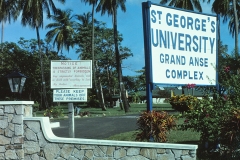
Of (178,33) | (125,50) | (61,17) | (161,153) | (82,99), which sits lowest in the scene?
(161,153)

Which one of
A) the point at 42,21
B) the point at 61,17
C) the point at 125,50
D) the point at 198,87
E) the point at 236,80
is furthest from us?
the point at 61,17

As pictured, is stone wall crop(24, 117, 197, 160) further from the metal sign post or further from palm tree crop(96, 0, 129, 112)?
palm tree crop(96, 0, 129, 112)

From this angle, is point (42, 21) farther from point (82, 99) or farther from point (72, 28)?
point (82, 99)

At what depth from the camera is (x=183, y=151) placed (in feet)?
26.2

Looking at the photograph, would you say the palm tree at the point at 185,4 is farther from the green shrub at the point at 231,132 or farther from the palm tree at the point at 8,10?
the green shrub at the point at 231,132

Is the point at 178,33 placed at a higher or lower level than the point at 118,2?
lower

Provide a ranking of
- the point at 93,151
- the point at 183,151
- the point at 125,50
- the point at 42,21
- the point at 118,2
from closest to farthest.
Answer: the point at 183,151
the point at 93,151
the point at 118,2
the point at 42,21
the point at 125,50

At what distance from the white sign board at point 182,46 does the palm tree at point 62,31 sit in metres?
45.9

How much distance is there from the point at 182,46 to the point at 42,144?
4.27 metres

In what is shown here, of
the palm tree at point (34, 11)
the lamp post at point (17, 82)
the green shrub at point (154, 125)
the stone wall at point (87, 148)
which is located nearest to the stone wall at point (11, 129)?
the stone wall at point (87, 148)

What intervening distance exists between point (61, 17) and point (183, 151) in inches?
2061

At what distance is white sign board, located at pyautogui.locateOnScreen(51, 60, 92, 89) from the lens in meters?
10.2

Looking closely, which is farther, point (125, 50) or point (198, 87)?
point (125, 50)

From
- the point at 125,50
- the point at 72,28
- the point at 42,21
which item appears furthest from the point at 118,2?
the point at 72,28
